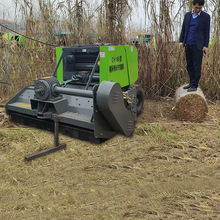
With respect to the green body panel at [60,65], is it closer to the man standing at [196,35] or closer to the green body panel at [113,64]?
the green body panel at [113,64]

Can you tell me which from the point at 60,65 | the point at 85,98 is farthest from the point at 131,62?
the point at 85,98

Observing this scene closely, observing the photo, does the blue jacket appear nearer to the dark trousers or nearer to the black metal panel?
the dark trousers

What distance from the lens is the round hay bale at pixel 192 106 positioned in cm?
415

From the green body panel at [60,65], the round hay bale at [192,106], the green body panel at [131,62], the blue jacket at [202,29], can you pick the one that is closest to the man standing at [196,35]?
the blue jacket at [202,29]

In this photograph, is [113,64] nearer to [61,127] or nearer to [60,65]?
[60,65]

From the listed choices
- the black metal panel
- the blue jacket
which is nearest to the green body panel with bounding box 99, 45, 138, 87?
the black metal panel

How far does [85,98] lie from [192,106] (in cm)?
167

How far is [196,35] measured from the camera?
4.18 m

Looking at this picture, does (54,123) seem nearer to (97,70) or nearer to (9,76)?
(97,70)

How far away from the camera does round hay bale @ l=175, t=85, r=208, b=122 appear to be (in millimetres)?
4152

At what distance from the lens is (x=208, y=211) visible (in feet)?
6.55

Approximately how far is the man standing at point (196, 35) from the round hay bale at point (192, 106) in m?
0.19

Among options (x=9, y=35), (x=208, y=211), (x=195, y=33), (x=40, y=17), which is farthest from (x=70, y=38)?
(x=208, y=211)

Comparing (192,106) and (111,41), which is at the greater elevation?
(111,41)
